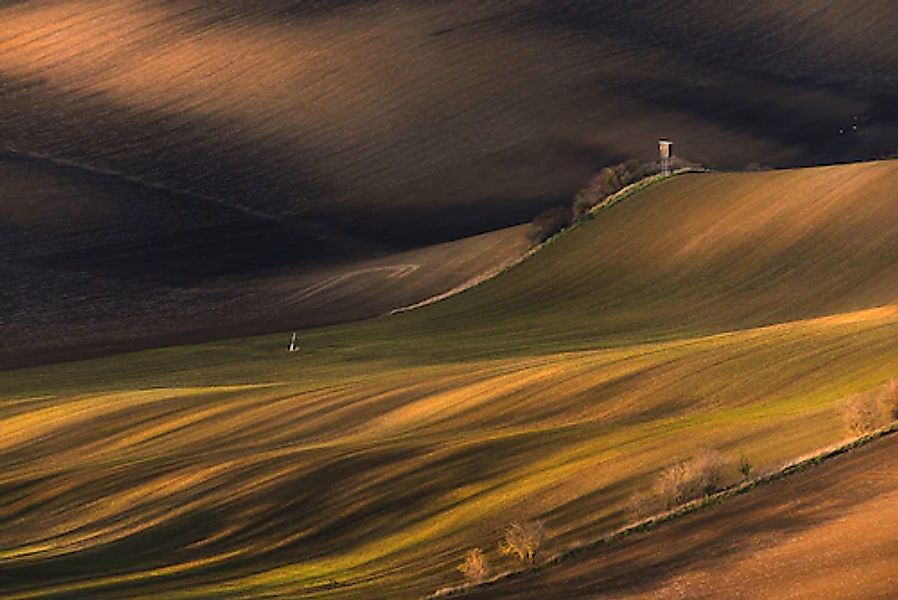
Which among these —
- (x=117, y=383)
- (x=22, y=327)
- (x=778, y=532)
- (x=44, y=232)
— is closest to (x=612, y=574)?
(x=778, y=532)

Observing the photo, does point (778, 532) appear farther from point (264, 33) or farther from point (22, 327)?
point (264, 33)

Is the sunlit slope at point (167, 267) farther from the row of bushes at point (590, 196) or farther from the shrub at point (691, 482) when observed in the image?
the shrub at point (691, 482)

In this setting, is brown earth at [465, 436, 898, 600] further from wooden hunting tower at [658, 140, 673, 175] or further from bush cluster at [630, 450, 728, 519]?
wooden hunting tower at [658, 140, 673, 175]

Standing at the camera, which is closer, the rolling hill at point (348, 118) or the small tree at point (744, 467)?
the small tree at point (744, 467)

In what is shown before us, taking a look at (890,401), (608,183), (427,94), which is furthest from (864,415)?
(427,94)

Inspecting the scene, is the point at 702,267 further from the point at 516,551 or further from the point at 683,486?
the point at 516,551

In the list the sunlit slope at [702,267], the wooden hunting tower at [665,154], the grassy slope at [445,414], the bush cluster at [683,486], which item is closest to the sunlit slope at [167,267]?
the grassy slope at [445,414]


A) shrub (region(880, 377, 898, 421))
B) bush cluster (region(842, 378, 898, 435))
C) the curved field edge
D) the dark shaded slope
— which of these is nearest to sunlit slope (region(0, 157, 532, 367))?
the dark shaded slope
